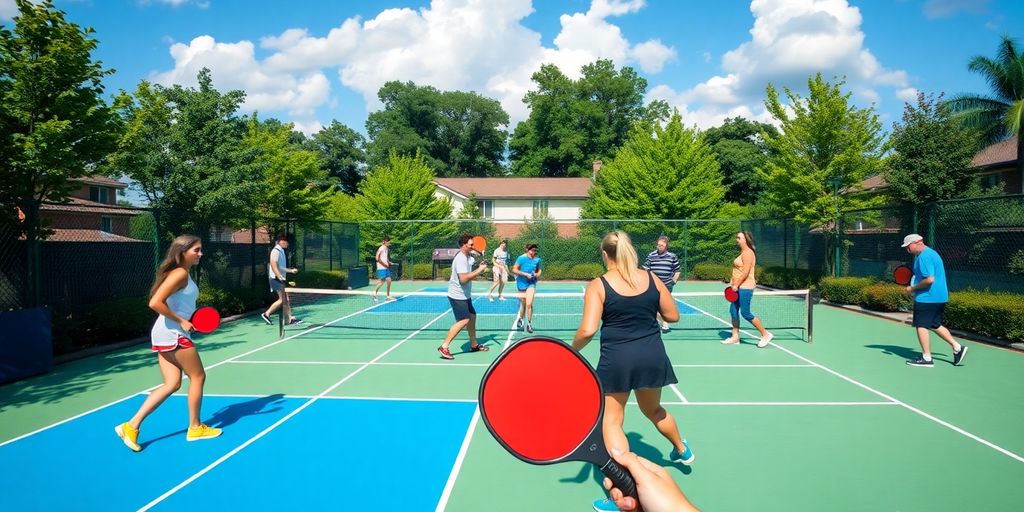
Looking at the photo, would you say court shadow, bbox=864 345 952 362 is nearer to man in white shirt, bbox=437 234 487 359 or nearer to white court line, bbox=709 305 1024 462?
white court line, bbox=709 305 1024 462

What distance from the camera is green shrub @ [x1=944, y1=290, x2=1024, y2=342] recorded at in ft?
34.8

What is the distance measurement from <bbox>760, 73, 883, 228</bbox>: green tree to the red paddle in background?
2147cm

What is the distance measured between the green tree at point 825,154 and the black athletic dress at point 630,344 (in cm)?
1913

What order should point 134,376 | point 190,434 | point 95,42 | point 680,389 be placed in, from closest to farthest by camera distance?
point 190,434 → point 680,389 → point 134,376 → point 95,42

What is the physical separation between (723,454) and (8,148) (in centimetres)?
1141

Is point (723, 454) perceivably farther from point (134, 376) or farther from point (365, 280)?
point (365, 280)

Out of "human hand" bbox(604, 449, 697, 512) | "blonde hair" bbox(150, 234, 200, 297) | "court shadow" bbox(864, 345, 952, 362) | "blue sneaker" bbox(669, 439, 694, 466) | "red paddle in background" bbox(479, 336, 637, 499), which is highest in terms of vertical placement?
"blonde hair" bbox(150, 234, 200, 297)

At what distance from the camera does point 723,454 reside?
554 cm

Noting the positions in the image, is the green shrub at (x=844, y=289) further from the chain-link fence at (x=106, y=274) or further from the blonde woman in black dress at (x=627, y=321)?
the chain-link fence at (x=106, y=274)

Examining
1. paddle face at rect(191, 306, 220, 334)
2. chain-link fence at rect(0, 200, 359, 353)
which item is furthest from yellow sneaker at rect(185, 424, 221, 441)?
chain-link fence at rect(0, 200, 359, 353)

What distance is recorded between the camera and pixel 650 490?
1.83 metres

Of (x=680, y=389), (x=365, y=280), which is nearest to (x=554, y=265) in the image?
(x=365, y=280)

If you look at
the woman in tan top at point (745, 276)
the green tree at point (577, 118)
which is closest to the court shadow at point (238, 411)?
the woman in tan top at point (745, 276)

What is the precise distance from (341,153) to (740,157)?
148 feet
